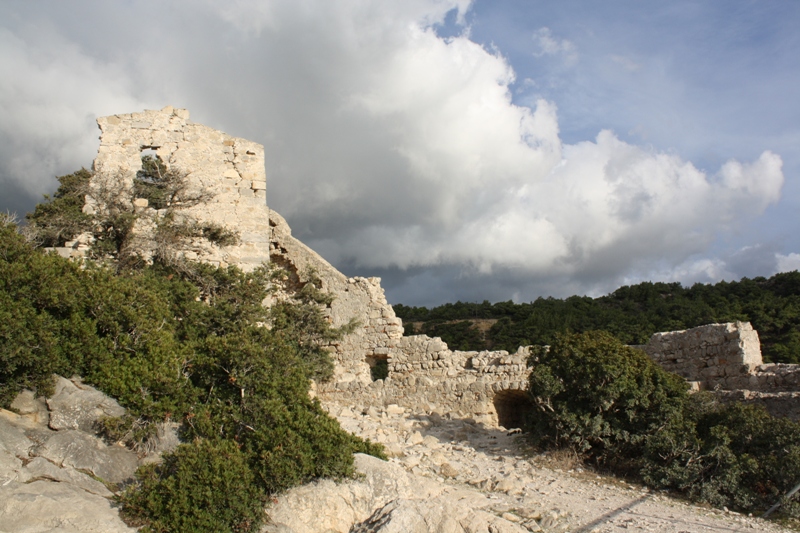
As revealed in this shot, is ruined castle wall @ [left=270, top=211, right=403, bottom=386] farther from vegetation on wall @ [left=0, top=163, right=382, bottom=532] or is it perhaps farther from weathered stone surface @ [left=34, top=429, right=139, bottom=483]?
weathered stone surface @ [left=34, top=429, right=139, bottom=483]

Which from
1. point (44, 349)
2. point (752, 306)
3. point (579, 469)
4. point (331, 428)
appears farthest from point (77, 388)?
point (752, 306)

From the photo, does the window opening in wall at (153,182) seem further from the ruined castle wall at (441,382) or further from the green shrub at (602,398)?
the green shrub at (602,398)

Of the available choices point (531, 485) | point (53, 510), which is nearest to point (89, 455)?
point (53, 510)

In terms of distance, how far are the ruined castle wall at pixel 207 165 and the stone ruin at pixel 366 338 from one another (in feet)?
0.06

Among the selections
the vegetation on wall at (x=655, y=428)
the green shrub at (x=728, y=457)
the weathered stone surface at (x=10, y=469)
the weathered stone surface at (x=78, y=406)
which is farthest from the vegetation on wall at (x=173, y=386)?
the green shrub at (x=728, y=457)

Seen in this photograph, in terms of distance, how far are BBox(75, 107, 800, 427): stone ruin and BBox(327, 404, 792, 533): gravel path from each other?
1267 millimetres

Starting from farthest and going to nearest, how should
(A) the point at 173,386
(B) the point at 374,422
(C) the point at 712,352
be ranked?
(C) the point at 712,352
(B) the point at 374,422
(A) the point at 173,386

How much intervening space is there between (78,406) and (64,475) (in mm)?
858

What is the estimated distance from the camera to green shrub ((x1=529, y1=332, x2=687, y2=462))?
8227 millimetres

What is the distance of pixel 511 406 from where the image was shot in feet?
40.0

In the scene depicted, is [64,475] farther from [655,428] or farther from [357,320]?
[357,320]

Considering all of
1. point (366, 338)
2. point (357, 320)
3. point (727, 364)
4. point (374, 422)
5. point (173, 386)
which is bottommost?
point (374, 422)

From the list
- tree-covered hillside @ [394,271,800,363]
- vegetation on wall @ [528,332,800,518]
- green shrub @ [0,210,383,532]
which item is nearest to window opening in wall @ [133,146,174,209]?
green shrub @ [0,210,383,532]

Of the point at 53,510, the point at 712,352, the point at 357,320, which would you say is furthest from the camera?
the point at 357,320
